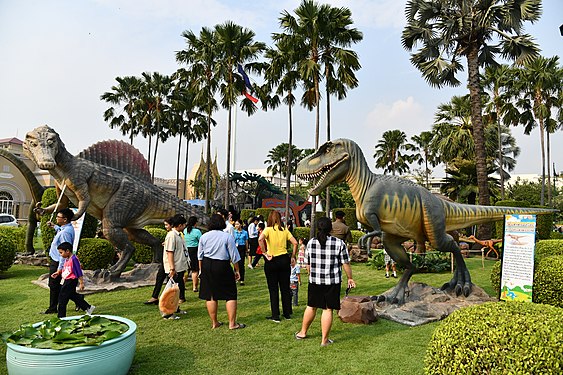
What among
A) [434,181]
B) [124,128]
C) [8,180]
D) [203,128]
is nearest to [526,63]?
[203,128]

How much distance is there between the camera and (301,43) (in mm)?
17203

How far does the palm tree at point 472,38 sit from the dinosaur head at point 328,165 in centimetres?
851

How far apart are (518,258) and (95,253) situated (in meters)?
8.07

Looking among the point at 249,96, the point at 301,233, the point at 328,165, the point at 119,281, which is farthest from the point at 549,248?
the point at 249,96

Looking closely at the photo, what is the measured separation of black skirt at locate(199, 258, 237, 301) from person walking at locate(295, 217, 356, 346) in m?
1.04

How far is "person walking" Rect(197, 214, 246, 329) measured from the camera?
4.64m

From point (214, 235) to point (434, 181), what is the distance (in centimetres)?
8067

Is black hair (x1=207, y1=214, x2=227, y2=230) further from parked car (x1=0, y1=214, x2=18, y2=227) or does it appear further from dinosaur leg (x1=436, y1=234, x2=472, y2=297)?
parked car (x1=0, y1=214, x2=18, y2=227)

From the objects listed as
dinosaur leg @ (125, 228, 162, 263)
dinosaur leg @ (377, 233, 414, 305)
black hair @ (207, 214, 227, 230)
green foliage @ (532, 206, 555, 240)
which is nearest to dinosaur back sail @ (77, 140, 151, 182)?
dinosaur leg @ (125, 228, 162, 263)

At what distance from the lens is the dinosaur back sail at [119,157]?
814 cm

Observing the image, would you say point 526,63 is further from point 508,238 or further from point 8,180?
point 8,180

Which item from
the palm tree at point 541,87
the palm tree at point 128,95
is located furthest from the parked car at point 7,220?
the palm tree at point 541,87

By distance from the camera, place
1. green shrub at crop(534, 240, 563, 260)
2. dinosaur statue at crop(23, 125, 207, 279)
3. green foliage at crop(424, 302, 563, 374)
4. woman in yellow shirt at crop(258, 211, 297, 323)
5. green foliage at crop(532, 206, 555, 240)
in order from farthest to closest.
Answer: green foliage at crop(532, 206, 555, 240) → green shrub at crop(534, 240, 563, 260) → dinosaur statue at crop(23, 125, 207, 279) → woman in yellow shirt at crop(258, 211, 297, 323) → green foliage at crop(424, 302, 563, 374)

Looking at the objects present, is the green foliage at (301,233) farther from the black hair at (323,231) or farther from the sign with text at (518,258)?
the black hair at (323,231)
